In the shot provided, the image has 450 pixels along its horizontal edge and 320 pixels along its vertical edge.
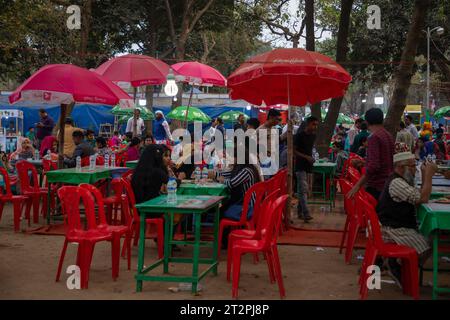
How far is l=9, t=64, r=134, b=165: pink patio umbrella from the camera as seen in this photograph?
29.2ft

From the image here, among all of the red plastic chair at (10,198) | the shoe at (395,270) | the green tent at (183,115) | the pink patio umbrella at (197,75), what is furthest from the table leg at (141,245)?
the green tent at (183,115)

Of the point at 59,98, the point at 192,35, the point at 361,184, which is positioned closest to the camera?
the point at 361,184

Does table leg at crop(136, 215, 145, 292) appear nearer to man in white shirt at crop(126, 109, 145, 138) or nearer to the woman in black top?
the woman in black top

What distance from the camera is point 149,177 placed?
24.3ft

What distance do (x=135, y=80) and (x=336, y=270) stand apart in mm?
6181

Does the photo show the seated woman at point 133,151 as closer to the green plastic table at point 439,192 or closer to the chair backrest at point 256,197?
the chair backrest at point 256,197

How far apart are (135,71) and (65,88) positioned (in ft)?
10.2

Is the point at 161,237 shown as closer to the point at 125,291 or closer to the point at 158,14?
the point at 125,291

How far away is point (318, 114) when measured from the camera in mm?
15461

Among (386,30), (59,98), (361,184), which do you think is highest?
(386,30)

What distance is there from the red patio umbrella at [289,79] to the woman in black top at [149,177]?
6.80 feet

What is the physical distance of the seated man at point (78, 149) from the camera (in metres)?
11.2

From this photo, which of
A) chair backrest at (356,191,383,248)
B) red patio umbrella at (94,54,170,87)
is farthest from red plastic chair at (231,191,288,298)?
red patio umbrella at (94,54,170,87)
